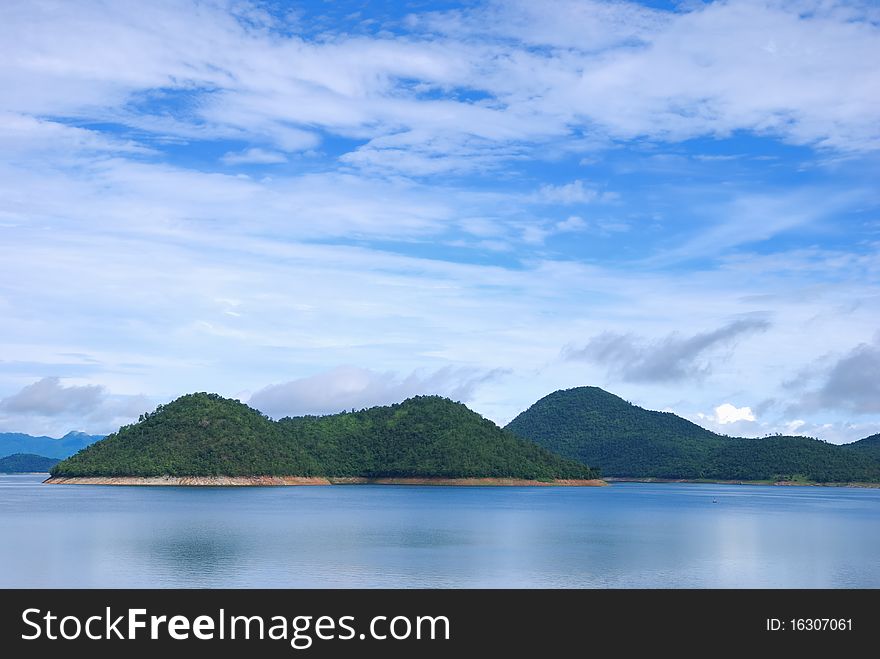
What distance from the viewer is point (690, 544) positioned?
70062mm

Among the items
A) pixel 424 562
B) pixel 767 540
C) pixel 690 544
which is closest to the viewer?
pixel 424 562

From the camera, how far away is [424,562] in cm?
5431

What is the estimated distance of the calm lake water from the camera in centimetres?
4762

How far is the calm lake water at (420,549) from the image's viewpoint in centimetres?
4762

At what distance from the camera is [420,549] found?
62.2 meters
